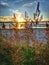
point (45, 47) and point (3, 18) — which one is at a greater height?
point (3, 18)

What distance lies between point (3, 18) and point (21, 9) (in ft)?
0.97

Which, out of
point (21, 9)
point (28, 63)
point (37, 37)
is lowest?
point (28, 63)

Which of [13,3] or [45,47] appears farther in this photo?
[13,3]

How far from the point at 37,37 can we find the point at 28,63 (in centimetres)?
44

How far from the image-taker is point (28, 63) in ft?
14.2

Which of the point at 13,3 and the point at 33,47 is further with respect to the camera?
the point at 13,3

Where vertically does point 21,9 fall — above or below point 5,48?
above

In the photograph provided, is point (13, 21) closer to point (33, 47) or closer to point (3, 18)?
point (3, 18)

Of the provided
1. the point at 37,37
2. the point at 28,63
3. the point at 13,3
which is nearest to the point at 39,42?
the point at 37,37

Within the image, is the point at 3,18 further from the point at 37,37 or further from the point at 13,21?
the point at 37,37

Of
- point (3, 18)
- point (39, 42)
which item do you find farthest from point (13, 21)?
point (39, 42)

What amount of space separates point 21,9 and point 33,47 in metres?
0.62

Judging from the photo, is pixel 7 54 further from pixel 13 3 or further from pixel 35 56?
pixel 13 3

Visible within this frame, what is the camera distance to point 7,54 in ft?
15.0
